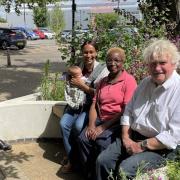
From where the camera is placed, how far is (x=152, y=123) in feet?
12.6

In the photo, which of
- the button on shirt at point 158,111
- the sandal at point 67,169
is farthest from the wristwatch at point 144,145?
the sandal at point 67,169

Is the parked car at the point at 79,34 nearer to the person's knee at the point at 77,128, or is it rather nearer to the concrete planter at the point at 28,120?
the concrete planter at the point at 28,120

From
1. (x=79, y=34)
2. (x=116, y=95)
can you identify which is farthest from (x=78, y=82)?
(x=79, y=34)

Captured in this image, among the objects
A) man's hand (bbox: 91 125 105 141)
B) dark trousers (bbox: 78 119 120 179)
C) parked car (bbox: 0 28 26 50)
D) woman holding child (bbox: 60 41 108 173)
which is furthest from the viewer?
parked car (bbox: 0 28 26 50)

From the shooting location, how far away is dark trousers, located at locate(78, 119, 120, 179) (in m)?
4.38

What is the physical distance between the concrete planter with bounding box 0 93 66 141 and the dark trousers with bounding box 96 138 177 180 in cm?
210

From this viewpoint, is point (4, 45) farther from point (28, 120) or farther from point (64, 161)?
point (64, 161)

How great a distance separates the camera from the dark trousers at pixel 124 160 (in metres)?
3.65

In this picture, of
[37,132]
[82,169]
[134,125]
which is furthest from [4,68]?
[134,125]

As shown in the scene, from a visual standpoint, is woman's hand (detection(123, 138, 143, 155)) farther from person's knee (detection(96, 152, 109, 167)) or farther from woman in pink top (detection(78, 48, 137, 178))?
woman in pink top (detection(78, 48, 137, 178))

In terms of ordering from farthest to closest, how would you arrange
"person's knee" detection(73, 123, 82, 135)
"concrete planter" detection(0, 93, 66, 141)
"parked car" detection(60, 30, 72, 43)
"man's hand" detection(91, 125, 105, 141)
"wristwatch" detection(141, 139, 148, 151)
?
"parked car" detection(60, 30, 72, 43) < "concrete planter" detection(0, 93, 66, 141) < "person's knee" detection(73, 123, 82, 135) < "man's hand" detection(91, 125, 105, 141) < "wristwatch" detection(141, 139, 148, 151)

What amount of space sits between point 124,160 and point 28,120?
276 centimetres

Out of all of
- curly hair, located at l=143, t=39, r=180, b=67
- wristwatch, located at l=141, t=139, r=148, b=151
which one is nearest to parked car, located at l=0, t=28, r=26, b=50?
curly hair, located at l=143, t=39, r=180, b=67

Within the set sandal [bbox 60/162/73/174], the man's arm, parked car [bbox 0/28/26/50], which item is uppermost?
the man's arm
